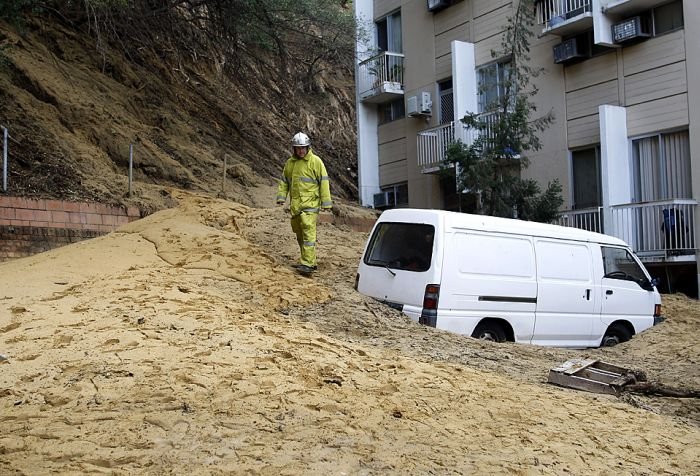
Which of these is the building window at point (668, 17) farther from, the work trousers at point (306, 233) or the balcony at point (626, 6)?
the work trousers at point (306, 233)

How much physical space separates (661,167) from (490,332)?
26.4 feet

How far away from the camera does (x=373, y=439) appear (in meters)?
5.09

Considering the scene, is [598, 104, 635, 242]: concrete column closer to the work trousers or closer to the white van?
the white van

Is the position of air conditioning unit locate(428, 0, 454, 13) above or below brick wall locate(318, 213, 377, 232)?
above

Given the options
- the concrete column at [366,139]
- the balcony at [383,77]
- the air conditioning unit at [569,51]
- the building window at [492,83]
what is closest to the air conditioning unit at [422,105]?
the balcony at [383,77]

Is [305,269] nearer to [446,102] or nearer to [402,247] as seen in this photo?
[402,247]

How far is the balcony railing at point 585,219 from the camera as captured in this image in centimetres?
1608

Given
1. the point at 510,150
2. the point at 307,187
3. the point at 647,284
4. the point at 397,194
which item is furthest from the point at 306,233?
the point at 397,194

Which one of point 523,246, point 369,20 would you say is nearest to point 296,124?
→ point 369,20

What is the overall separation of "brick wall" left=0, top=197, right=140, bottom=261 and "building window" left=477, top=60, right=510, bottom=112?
9.61 metres

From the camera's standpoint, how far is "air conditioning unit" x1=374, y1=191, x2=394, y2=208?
22.6 metres

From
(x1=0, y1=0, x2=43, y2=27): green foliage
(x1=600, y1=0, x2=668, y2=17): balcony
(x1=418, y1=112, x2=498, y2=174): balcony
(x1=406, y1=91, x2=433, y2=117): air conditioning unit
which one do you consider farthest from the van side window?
(x1=406, y1=91, x2=433, y2=117): air conditioning unit

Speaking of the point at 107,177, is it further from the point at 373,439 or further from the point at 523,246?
the point at 373,439

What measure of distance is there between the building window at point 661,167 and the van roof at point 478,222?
536 cm
